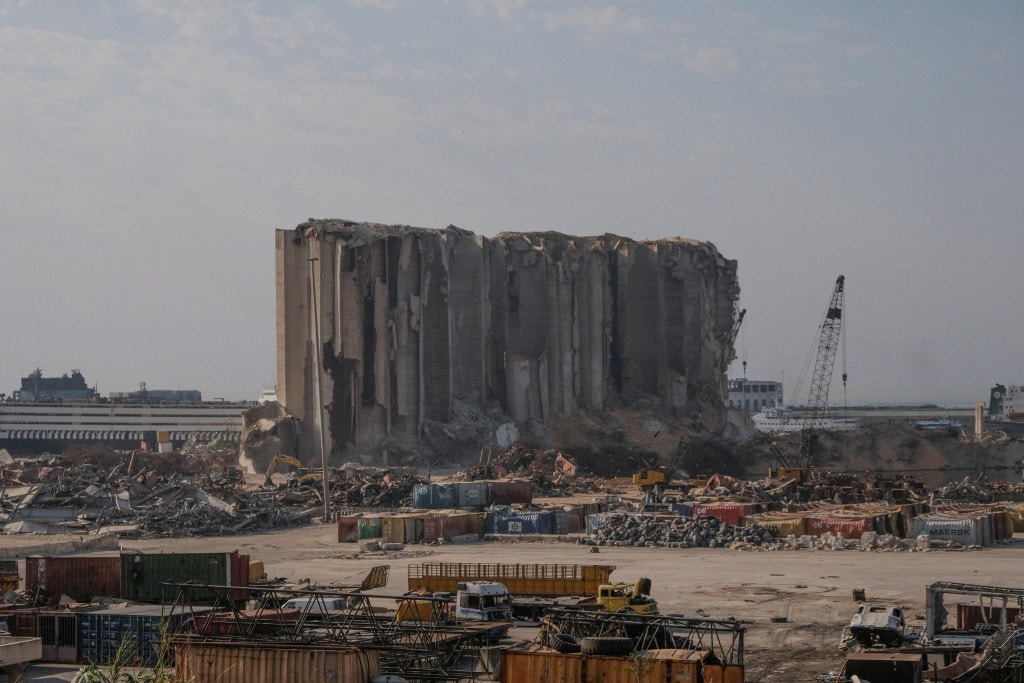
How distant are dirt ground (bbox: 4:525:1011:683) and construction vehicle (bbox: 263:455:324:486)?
689 inches

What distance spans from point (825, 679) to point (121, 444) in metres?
121

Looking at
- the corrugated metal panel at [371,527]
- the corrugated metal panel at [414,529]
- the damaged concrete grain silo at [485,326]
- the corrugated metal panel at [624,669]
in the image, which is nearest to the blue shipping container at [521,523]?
the corrugated metal panel at [414,529]

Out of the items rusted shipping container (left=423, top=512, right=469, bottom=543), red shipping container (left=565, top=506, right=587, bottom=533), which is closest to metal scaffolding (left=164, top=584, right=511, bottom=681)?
rusted shipping container (left=423, top=512, right=469, bottom=543)

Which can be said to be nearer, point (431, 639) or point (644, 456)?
point (431, 639)

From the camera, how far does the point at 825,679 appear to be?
74.1 feet

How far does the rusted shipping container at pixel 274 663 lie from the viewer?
20250 millimetres

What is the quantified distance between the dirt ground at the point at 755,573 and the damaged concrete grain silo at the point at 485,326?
2852 centimetres

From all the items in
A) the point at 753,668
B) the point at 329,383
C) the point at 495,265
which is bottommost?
the point at 753,668

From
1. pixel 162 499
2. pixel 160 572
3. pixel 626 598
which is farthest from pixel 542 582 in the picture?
pixel 162 499

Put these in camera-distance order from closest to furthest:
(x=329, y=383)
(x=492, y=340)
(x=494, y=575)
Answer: (x=494, y=575) → (x=329, y=383) → (x=492, y=340)

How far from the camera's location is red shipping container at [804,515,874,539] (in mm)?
47469

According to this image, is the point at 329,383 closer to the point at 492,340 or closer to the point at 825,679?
the point at 492,340

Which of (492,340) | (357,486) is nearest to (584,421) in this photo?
(492,340)

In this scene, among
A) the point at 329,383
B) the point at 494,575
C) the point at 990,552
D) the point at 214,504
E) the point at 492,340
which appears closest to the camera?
the point at 494,575
